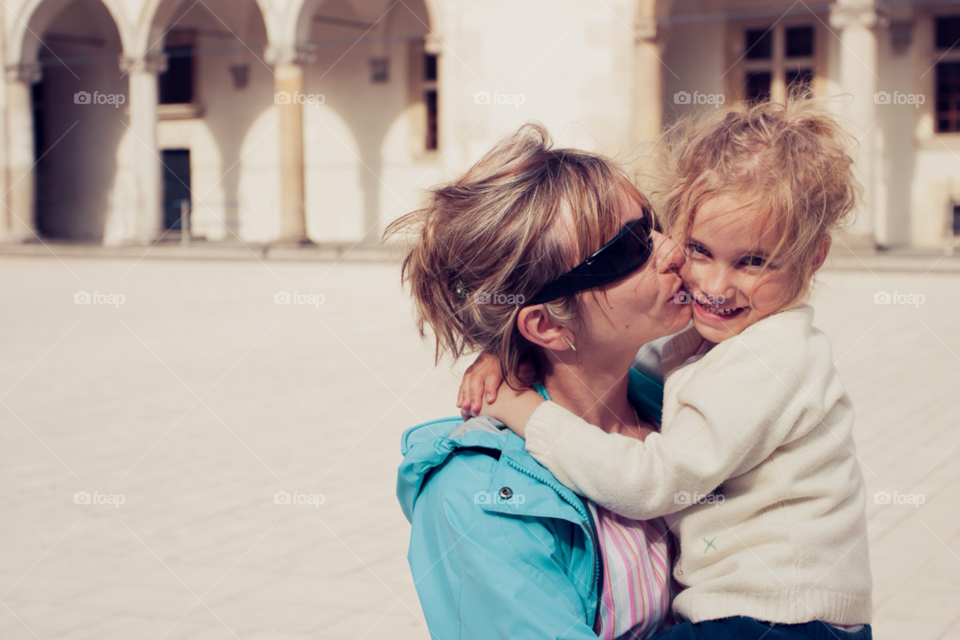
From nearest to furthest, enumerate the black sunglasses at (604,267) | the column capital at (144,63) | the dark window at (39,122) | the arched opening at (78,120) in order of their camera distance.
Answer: the black sunglasses at (604,267) → the column capital at (144,63) → the arched opening at (78,120) → the dark window at (39,122)

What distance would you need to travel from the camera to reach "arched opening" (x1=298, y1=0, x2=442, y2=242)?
2316 cm

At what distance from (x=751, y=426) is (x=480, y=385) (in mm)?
494

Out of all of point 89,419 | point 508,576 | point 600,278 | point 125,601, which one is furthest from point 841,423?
point 89,419

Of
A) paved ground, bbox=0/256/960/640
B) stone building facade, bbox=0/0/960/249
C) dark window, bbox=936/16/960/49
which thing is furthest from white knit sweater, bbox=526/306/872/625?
dark window, bbox=936/16/960/49

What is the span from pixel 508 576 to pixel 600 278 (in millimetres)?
528

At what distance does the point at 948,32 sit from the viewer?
1892cm

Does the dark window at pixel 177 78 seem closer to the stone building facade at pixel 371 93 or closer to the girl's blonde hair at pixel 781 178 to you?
the stone building facade at pixel 371 93

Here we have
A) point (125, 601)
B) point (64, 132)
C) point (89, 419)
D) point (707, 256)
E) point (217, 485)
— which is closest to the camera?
point (707, 256)

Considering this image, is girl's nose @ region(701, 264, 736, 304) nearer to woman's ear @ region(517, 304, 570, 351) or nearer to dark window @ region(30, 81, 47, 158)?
woman's ear @ region(517, 304, 570, 351)

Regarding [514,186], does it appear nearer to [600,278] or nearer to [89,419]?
[600,278]

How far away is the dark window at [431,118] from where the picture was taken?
75.9ft

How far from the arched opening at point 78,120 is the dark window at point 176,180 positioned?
1.58m

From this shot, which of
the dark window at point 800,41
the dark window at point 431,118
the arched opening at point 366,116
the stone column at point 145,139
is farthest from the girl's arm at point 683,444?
the dark window at point 431,118

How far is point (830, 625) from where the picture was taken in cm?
169
